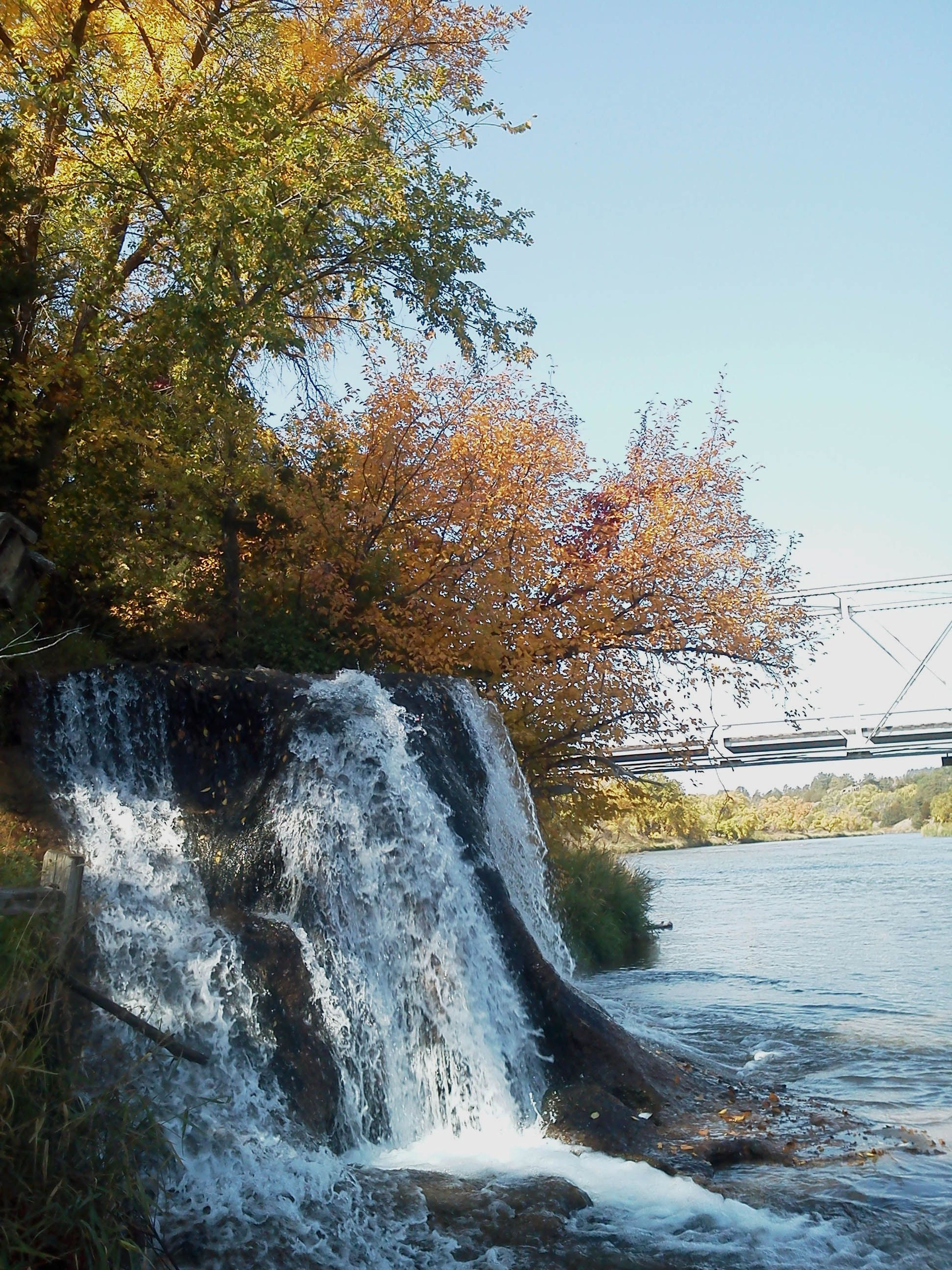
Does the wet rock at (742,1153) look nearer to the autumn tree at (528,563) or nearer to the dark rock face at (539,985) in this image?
the dark rock face at (539,985)

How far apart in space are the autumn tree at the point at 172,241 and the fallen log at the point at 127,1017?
5.67 metres

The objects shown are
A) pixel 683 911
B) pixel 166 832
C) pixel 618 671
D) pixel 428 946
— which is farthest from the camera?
pixel 683 911

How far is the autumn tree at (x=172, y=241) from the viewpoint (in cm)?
1058

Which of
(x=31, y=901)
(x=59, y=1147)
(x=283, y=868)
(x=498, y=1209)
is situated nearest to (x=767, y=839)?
(x=283, y=868)

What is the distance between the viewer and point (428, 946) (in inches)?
311

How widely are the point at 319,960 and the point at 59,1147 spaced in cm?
325

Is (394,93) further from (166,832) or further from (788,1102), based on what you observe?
(788,1102)

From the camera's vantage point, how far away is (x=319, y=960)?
7.53 metres

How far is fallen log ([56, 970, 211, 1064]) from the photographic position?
512cm

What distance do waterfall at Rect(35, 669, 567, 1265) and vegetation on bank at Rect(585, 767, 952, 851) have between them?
7089 millimetres

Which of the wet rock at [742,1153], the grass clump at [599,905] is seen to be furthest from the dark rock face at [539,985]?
the grass clump at [599,905]

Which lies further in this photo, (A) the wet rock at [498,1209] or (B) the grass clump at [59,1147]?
(A) the wet rock at [498,1209]

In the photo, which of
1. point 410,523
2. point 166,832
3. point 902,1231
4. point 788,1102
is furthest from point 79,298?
point 902,1231

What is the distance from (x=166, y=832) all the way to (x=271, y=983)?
1.81 meters
